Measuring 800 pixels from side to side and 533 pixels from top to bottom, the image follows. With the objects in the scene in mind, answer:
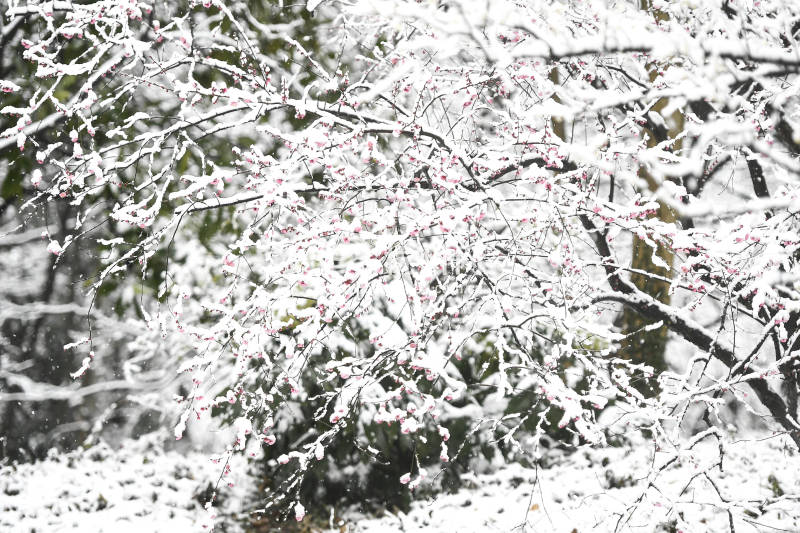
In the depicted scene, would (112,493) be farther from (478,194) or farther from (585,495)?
(478,194)

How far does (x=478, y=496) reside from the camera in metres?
5.97

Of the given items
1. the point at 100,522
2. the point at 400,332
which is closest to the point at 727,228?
the point at 400,332

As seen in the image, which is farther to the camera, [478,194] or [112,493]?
[112,493]

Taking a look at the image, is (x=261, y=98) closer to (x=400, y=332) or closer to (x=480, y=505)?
(x=400, y=332)

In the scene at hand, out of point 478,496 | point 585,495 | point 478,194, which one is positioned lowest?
point 478,496

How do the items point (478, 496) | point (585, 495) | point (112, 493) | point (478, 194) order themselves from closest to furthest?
point (478, 194), point (585, 495), point (478, 496), point (112, 493)

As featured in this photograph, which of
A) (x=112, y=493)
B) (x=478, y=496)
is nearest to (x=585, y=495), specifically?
(x=478, y=496)

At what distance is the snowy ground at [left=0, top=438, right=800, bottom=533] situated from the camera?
16.9ft

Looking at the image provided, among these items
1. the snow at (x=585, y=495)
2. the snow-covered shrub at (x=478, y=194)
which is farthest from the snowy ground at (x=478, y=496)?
the snow-covered shrub at (x=478, y=194)

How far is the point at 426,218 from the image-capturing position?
2754 mm

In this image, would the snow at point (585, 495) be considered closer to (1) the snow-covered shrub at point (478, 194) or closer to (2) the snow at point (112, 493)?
(1) the snow-covered shrub at point (478, 194)

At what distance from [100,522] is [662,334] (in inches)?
249

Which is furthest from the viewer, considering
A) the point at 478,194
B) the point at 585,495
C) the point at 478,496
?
the point at 478,496

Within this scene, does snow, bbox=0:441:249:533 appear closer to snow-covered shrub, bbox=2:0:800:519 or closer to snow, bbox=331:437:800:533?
snow-covered shrub, bbox=2:0:800:519
